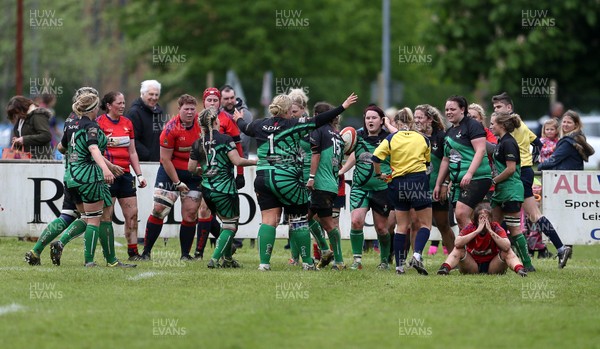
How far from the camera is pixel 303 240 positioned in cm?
1322

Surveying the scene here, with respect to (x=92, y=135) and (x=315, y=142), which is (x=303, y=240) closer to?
A: (x=315, y=142)

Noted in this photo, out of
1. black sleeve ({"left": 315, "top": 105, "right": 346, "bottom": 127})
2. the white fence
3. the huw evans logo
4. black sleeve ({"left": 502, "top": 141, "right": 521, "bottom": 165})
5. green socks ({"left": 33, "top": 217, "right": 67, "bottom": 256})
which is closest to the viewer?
black sleeve ({"left": 315, "top": 105, "right": 346, "bottom": 127})

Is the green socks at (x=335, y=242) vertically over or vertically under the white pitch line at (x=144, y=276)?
over

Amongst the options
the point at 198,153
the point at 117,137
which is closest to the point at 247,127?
the point at 198,153

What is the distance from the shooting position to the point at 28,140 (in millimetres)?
17172

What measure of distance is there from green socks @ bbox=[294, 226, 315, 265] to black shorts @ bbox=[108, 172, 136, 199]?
86.1 inches

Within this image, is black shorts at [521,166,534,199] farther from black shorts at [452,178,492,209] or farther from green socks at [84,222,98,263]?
green socks at [84,222,98,263]

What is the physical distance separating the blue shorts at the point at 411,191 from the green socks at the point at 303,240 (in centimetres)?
104

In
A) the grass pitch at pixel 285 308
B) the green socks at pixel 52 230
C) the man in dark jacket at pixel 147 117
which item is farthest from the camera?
the man in dark jacket at pixel 147 117

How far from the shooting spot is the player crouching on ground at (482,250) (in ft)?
43.0

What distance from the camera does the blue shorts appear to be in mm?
13250

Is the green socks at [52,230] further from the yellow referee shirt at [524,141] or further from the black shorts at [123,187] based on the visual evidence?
the yellow referee shirt at [524,141]

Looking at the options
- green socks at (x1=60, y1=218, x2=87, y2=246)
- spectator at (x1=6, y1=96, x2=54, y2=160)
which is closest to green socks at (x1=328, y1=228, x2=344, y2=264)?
green socks at (x1=60, y1=218, x2=87, y2=246)

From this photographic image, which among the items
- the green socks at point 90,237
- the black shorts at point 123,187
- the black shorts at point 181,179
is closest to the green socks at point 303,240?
the black shorts at point 181,179
